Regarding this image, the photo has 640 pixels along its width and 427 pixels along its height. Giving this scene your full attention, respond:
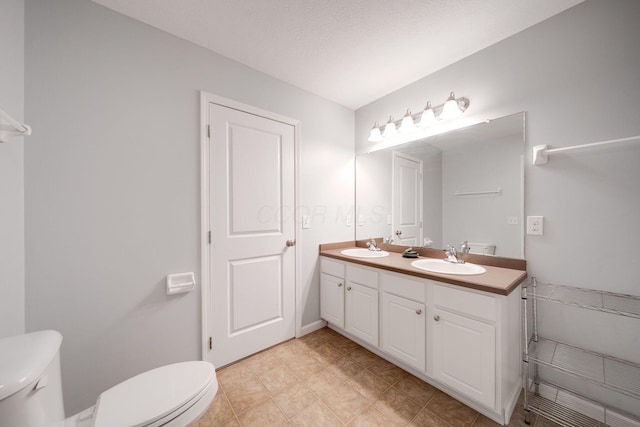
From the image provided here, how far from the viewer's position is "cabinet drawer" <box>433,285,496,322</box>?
1215 mm

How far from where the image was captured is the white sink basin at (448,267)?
1486mm

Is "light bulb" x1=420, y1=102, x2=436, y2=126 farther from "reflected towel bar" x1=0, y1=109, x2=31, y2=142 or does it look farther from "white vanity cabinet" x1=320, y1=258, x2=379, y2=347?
"reflected towel bar" x1=0, y1=109, x2=31, y2=142

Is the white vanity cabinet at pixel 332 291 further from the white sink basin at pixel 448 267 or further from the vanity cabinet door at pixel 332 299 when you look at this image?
the white sink basin at pixel 448 267

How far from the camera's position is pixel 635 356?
3.91ft

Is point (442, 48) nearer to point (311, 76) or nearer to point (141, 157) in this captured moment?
point (311, 76)

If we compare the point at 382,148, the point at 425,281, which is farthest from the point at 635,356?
the point at 382,148

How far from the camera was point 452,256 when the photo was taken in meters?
1.81

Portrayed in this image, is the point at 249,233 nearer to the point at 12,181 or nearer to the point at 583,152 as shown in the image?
the point at 12,181

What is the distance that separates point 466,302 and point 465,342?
23cm

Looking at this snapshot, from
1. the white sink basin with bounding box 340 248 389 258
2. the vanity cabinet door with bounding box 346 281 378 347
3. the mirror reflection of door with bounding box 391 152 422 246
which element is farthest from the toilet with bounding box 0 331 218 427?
the mirror reflection of door with bounding box 391 152 422 246

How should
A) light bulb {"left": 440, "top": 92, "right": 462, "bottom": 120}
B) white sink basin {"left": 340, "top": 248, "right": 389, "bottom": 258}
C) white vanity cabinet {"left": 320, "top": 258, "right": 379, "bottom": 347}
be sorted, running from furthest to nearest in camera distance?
white sink basin {"left": 340, "top": 248, "right": 389, "bottom": 258}, white vanity cabinet {"left": 320, "top": 258, "right": 379, "bottom": 347}, light bulb {"left": 440, "top": 92, "right": 462, "bottom": 120}

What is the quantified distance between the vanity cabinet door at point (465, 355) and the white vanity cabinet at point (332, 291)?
844 millimetres

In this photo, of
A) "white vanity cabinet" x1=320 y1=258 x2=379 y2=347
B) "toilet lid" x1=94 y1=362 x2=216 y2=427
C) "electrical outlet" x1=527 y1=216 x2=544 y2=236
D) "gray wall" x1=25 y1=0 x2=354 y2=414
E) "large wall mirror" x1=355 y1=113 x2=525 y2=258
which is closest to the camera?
"toilet lid" x1=94 y1=362 x2=216 y2=427

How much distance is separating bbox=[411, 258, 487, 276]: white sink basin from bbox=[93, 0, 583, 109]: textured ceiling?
157 centimetres
